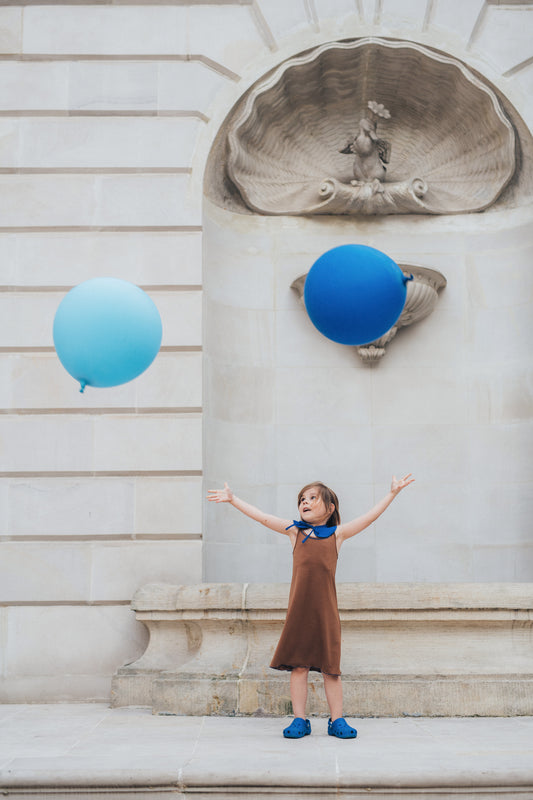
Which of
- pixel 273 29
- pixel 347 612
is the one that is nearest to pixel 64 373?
pixel 347 612

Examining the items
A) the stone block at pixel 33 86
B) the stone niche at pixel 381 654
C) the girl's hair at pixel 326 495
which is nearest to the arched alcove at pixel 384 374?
the stone niche at pixel 381 654

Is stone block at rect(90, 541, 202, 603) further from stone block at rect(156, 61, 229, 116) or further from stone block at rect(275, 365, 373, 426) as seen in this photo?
stone block at rect(156, 61, 229, 116)

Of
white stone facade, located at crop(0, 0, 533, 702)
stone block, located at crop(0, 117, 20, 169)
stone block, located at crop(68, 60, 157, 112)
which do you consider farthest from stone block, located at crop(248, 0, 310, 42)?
stone block, located at crop(0, 117, 20, 169)

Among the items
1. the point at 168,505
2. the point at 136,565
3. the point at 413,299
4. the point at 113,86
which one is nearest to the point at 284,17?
the point at 113,86

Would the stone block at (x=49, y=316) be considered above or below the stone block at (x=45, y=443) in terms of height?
above

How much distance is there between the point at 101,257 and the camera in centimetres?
772

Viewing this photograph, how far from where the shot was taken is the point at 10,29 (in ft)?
26.5

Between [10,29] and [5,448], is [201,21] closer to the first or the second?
[10,29]

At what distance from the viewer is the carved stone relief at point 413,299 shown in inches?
312

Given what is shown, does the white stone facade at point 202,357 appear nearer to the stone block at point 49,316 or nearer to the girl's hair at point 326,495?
the stone block at point 49,316

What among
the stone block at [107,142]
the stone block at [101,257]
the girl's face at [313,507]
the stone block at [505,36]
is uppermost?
the stone block at [505,36]

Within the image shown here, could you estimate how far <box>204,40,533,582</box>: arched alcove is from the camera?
26.2ft

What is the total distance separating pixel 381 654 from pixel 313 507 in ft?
5.31

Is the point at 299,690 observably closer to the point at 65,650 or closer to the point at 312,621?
the point at 312,621
